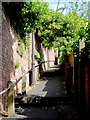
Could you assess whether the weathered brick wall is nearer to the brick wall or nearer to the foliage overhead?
the brick wall

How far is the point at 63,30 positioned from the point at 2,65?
8062 millimetres

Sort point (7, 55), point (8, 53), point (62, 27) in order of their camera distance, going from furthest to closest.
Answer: point (62, 27)
point (8, 53)
point (7, 55)

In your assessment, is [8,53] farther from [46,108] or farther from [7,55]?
[46,108]

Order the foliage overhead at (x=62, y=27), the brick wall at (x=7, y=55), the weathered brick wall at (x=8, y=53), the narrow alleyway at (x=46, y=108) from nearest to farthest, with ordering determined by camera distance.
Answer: the narrow alleyway at (x=46, y=108)
the brick wall at (x=7, y=55)
the weathered brick wall at (x=8, y=53)
the foliage overhead at (x=62, y=27)

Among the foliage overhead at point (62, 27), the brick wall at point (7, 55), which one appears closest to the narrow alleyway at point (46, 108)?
the brick wall at point (7, 55)

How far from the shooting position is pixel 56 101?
6.28 meters

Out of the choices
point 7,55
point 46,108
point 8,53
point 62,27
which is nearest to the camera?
point 46,108

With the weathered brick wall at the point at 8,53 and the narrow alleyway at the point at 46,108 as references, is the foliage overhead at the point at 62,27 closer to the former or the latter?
the weathered brick wall at the point at 8,53

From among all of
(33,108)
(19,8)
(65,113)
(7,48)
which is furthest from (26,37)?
(65,113)

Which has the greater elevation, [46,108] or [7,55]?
[7,55]

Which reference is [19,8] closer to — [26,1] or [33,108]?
[26,1]

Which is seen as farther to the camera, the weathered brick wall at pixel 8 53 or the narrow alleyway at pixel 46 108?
the weathered brick wall at pixel 8 53

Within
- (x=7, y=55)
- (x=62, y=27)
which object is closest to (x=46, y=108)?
(x=7, y=55)

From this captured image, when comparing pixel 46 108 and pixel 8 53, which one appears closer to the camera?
pixel 46 108
